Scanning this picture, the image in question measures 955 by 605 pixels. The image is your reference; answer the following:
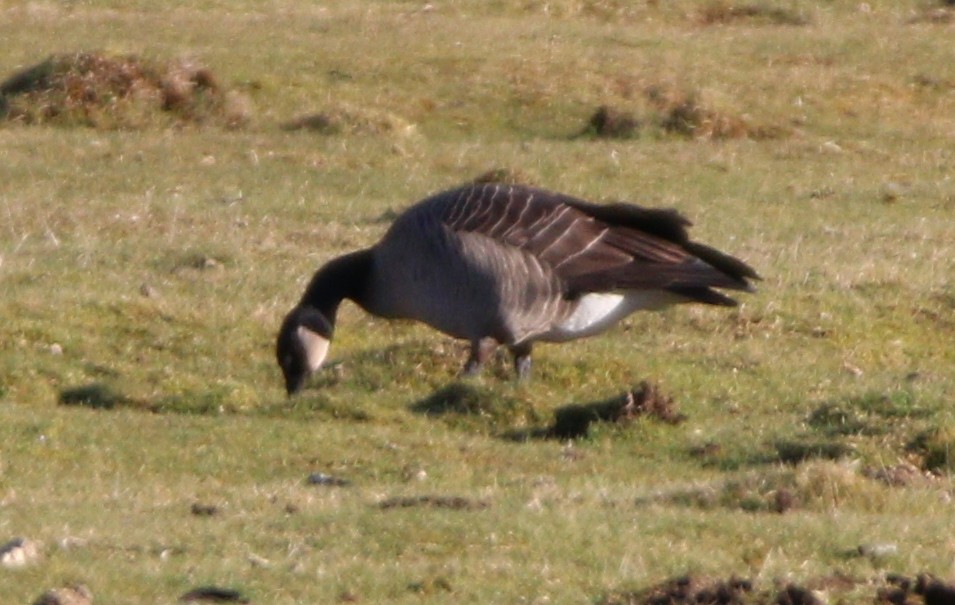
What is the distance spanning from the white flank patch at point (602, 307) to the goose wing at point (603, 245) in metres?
0.18

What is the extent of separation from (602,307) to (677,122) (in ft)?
39.6

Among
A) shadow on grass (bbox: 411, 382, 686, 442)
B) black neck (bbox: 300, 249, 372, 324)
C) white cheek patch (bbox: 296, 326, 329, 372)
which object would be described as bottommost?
A: shadow on grass (bbox: 411, 382, 686, 442)

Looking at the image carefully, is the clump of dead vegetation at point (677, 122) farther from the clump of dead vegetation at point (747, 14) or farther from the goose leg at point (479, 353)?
the goose leg at point (479, 353)

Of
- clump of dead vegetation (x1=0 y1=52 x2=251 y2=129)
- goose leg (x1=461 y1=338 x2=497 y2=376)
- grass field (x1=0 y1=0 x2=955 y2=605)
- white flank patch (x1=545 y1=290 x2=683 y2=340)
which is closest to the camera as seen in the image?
grass field (x1=0 y1=0 x2=955 y2=605)

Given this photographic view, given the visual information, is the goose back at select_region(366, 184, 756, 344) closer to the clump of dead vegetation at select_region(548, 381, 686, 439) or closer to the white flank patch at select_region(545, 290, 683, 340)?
the white flank patch at select_region(545, 290, 683, 340)

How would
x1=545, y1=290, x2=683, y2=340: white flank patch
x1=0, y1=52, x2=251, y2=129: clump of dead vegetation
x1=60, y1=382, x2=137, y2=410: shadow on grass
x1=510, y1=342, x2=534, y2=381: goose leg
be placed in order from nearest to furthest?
x1=545, y1=290, x2=683, y2=340: white flank patch
x1=60, y1=382, x2=137, y2=410: shadow on grass
x1=510, y1=342, x2=534, y2=381: goose leg
x1=0, y1=52, x2=251, y2=129: clump of dead vegetation

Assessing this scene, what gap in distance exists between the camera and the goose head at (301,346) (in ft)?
36.2

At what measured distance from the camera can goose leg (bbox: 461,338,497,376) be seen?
35.5ft

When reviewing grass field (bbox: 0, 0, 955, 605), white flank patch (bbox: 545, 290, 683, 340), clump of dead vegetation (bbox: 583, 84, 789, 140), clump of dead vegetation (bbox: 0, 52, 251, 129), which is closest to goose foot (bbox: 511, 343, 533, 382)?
grass field (bbox: 0, 0, 955, 605)

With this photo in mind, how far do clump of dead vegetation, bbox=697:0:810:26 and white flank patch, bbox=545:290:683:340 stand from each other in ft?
71.1

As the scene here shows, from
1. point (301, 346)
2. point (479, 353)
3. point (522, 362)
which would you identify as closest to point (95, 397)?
point (301, 346)

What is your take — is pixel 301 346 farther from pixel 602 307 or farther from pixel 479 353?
pixel 602 307

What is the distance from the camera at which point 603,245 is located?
1083 centimetres

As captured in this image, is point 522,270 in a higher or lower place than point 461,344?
higher
